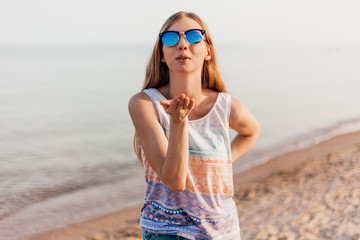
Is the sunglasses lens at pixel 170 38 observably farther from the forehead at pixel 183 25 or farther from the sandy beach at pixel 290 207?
the sandy beach at pixel 290 207

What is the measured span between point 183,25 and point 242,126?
66cm

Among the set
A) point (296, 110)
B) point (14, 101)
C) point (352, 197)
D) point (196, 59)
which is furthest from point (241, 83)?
point (196, 59)

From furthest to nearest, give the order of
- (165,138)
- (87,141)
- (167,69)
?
1. (87,141)
2. (167,69)
3. (165,138)

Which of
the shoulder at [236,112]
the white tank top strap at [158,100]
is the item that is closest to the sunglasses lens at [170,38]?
the white tank top strap at [158,100]

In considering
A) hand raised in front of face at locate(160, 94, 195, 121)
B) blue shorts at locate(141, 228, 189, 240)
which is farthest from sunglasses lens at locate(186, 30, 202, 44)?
blue shorts at locate(141, 228, 189, 240)

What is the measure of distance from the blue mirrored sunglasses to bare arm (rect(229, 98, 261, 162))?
38cm

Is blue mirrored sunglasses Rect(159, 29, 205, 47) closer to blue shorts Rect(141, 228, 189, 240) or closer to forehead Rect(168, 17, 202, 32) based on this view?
forehead Rect(168, 17, 202, 32)

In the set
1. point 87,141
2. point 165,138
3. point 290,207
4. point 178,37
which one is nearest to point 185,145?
point 165,138

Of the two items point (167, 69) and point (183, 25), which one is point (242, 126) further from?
point (183, 25)

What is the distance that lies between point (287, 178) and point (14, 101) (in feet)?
51.8

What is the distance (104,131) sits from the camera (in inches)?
515

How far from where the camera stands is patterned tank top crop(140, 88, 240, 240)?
1.95 m

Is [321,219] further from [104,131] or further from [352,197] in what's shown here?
[104,131]

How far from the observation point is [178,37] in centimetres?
209
